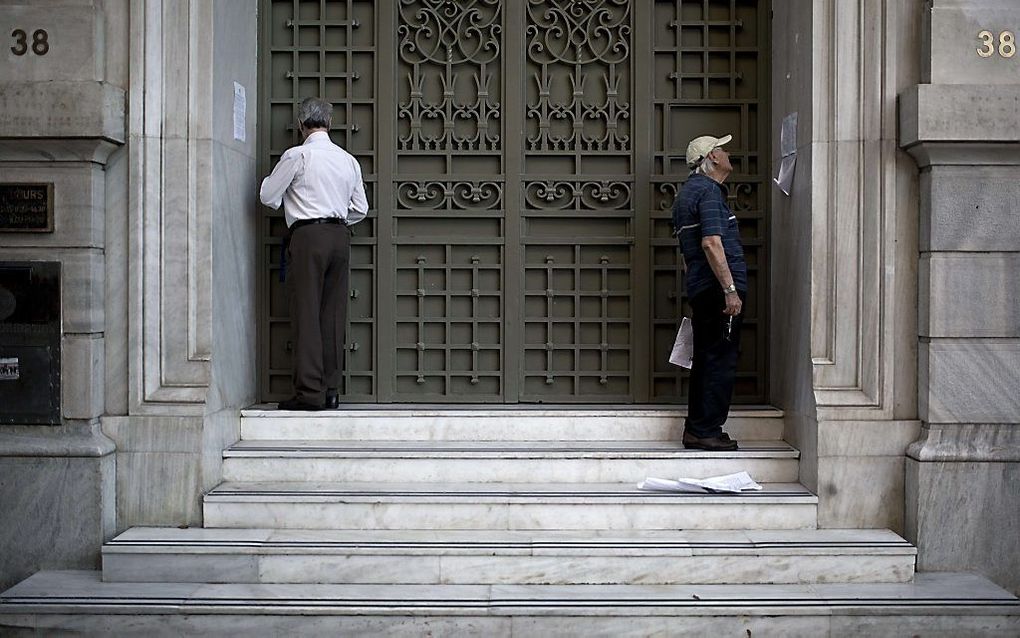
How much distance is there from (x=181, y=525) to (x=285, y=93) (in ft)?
10.8

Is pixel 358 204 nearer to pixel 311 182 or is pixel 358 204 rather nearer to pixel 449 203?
pixel 311 182

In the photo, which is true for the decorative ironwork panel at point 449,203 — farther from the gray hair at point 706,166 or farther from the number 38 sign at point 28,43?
the number 38 sign at point 28,43

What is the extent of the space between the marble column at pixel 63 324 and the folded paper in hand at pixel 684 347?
370 centimetres

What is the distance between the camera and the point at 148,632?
20.6ft

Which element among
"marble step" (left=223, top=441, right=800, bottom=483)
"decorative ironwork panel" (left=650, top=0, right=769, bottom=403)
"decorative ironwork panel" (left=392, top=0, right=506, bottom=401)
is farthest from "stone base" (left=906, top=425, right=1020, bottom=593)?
"decorative ironwork panel" (left=392, top=0, right=506, bottom=401)

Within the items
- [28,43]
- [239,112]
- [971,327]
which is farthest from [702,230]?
[28,43]

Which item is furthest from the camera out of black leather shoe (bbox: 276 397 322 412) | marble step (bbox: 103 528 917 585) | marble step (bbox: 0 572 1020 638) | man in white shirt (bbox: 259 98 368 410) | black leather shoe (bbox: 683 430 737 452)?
black leather shoe (bbox: 276 397 322 412)

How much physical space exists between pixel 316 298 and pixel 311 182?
0.79 m

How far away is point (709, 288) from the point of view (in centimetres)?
748

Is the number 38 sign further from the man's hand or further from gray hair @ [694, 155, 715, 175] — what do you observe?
the man's hand

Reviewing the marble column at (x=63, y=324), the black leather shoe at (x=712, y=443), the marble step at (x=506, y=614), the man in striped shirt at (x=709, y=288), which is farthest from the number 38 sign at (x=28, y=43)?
the black leather shoe at (x=712, y=443)

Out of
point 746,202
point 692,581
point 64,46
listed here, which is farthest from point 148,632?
point 746,202

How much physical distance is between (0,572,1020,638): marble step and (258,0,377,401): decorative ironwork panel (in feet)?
8.10

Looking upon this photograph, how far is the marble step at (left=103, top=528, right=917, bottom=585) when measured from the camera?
6656 mm
